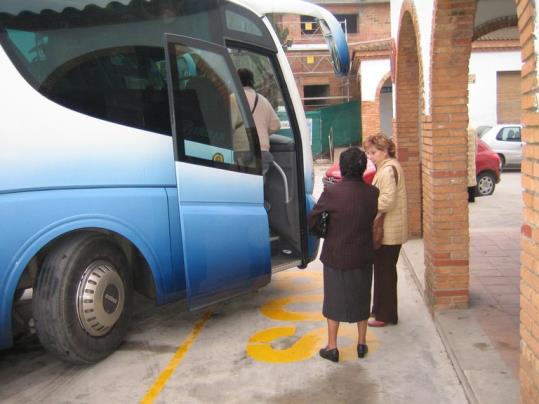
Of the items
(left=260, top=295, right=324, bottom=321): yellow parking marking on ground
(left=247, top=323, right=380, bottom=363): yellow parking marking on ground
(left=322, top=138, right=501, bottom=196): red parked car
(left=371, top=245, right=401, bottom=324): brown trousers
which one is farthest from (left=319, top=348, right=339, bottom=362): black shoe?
(left=322, top=138, right=501, bottom=196): red parked car

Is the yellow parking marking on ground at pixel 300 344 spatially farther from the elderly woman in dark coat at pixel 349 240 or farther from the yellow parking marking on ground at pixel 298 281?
the yellow parking marking on ground at pixel 298 281

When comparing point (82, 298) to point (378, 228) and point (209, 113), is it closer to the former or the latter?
point (209, 113)

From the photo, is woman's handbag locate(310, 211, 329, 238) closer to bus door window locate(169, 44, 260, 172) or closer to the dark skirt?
the dark skirt

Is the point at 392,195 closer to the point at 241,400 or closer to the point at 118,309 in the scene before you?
the point at 241,400

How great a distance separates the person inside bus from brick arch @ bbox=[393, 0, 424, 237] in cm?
257

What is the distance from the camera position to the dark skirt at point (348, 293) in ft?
14.1

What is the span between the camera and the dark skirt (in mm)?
4285

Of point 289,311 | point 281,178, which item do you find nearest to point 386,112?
point 281,178

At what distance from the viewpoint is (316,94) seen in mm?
29547

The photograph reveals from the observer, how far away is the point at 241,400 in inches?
154

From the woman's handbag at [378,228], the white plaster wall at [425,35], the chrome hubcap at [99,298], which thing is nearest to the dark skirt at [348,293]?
the woman's handbag at [378,228]

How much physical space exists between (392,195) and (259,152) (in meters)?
1.27

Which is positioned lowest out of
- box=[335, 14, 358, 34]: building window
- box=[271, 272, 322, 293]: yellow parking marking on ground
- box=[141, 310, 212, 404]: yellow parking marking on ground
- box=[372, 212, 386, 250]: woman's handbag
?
box=[271, 272, 322, 293]: yellow parking marking on ground

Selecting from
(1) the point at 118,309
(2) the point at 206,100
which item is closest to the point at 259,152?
(2) the point at 206,100
